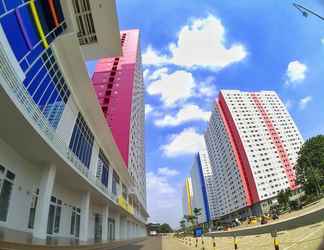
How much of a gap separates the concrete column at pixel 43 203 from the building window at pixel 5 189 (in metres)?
1.51

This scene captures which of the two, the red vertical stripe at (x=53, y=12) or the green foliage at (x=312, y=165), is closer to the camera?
the red vertical stripe at (x=53, y=12)

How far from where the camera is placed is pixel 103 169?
2478cm

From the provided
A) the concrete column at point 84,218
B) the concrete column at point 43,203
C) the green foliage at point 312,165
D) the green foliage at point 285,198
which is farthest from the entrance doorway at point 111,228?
the green foliage at point 285,198

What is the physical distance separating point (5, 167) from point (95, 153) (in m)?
11.5

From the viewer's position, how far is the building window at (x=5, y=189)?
999cm

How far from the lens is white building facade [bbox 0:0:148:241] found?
9.74 metres

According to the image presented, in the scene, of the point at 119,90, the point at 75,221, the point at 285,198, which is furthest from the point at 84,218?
the point at 285,198

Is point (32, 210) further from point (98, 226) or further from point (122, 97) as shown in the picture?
point (122, 97)

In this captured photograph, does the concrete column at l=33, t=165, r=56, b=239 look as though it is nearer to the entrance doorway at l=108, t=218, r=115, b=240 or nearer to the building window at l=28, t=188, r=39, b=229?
the building window at l=28, t=188, r=39, b=229

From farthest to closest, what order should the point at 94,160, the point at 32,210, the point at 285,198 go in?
the point at 285,198
the point at 94,160
the point at 32,210

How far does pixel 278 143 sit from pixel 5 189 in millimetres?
101886

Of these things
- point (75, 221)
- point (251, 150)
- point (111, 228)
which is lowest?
point (111, 228)

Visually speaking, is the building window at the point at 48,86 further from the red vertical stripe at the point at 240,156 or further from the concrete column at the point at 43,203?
the red vertical stripe at the point at 240,156

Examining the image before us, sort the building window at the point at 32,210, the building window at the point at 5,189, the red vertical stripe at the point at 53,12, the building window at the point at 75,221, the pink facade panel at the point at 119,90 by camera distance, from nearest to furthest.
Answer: the building window at the point at 5,189 → the building window at the point at 32,210 → the red vertical stripe at the point at 53,12 → the building window at the point at 75,221 → the pink facade panel at the point at 119,90
